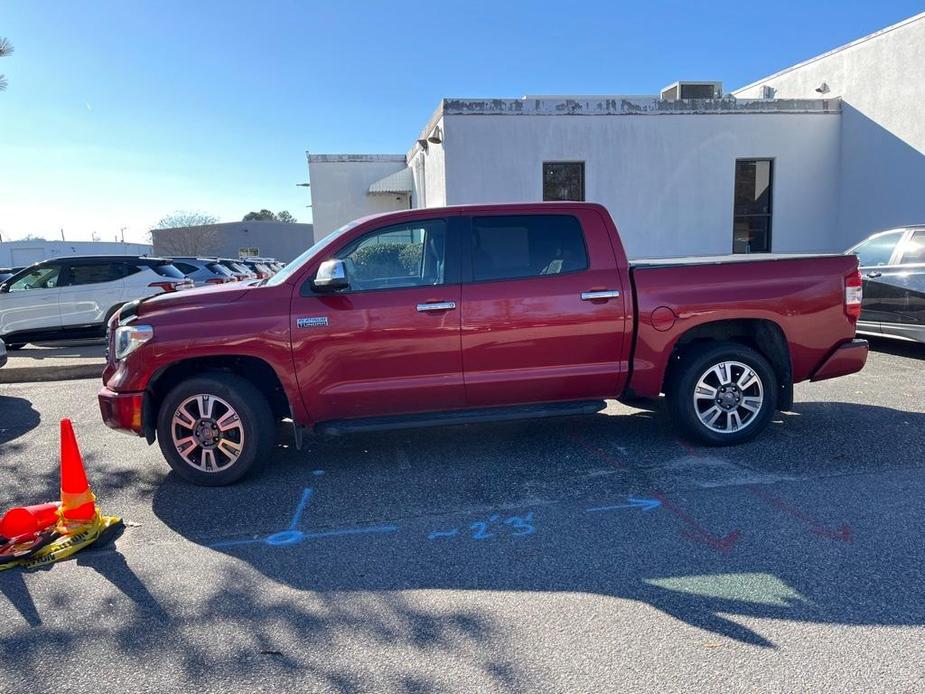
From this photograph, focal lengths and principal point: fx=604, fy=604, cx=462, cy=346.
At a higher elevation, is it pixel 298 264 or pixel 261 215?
pixel 261 215

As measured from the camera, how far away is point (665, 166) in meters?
15.1

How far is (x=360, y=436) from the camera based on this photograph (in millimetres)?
5582

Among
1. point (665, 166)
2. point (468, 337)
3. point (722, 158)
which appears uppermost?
point (722, 158)

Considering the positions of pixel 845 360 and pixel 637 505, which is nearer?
pixel 637 505

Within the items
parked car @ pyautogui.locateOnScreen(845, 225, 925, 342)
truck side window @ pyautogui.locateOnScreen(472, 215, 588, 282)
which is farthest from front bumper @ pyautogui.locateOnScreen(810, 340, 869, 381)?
parked car @ pyautogui.locateOnScreen(845, 225, 925, 342)

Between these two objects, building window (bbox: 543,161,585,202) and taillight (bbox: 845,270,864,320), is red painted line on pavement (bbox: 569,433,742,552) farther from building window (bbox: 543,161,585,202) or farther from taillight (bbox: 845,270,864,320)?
building window (bbox: 543,161,585,202)

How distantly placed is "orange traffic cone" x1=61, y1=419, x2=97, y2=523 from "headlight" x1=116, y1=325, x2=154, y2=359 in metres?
0.77

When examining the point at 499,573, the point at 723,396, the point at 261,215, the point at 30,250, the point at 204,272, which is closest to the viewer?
the point at 499,573

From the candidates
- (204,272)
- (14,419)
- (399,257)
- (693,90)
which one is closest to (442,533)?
(399,257)

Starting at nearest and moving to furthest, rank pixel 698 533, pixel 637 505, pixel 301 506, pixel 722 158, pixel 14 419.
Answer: pixel 698 533 < pixel 637 505 < pixel 301 506 < pixel 14 419 < pixel 722 158

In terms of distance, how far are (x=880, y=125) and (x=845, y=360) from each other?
41.9ft

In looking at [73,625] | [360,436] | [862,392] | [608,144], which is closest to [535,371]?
[360,436]

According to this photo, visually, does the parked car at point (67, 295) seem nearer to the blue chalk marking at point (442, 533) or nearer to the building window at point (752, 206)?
the blue chalk marking at point (442, 533)

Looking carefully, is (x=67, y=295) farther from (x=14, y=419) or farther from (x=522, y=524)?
(x=522, y=524)
